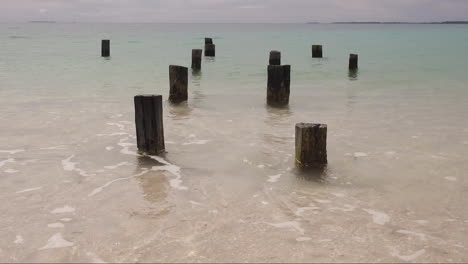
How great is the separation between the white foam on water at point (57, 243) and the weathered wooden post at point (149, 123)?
9.01 ft

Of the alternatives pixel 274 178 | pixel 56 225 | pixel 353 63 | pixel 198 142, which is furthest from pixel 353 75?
pixel 56 225

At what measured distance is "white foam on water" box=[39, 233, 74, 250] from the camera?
13.4ft

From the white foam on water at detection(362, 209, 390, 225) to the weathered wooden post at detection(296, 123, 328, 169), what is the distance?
1364mm

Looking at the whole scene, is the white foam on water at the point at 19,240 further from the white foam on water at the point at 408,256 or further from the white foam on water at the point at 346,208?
the white foam on water at the point at 408,256

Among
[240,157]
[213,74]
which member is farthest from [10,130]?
[213,74]

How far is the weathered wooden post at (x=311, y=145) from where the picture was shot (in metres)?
6.03

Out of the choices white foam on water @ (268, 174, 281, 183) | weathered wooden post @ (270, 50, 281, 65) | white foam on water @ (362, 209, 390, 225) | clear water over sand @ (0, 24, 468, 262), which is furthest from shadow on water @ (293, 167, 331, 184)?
weathered wooden post @ (270, 50, 281, 65)

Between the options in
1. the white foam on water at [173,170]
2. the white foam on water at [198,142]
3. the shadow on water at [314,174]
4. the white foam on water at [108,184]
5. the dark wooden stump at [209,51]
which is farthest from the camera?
the dark wooden stump at [209,51]

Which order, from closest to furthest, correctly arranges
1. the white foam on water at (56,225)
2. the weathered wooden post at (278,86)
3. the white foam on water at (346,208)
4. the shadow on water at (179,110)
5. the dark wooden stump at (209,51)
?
the white foam on water at (56,225), the white foam on water at (346,208), the shadow on water at (179,110), the weathered wooden post at (278,86), the dark wooden stump at (209,51)

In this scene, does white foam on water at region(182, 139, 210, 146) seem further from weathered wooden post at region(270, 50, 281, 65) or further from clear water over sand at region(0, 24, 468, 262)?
weathered wooden post at region(270, 50, 281, 65)

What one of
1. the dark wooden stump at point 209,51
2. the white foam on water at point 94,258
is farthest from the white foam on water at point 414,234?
the dark wooden stump at point 209,51

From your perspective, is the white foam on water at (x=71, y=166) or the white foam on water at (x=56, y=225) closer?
the white foam on water at (x=56, y=225)

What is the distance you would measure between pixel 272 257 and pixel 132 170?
2.88 meters

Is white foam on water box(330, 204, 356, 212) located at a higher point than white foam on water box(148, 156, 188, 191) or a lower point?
lower
